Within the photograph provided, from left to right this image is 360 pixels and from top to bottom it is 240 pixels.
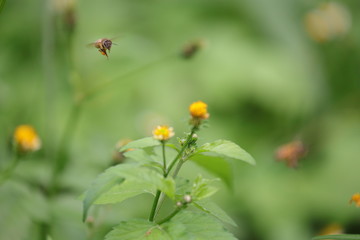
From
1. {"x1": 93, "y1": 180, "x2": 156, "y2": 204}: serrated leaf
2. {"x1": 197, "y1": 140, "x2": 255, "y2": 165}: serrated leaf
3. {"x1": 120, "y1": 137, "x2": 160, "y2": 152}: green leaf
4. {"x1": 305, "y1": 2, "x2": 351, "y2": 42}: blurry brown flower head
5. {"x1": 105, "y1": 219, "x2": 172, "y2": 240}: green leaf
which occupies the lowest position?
{"x1": 105, "y1": 219, "x2": 172, "y2": 240}: green leaf

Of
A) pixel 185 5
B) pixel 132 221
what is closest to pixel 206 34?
pixel 185 5

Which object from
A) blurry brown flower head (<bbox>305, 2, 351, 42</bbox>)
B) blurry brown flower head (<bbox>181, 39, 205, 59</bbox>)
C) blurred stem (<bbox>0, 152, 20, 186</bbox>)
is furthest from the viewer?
blurry brown flower head (<bbox>305, 2, 351, 42</bbox>)

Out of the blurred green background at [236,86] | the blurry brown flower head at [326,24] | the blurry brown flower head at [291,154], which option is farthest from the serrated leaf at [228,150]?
the blurry brown flower head at [326,24]

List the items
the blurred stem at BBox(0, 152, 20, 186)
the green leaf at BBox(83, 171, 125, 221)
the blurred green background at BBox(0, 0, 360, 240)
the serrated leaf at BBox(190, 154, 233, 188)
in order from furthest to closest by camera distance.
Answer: the blurred green background at BBox(0, 0, 360, 240)
the blurred stem at BBox(0, 152, 20, 186)
the serrated leaf at BBox(190, 154, 233, 188)
the green leaf at BBox(83, 171, 125, 221)

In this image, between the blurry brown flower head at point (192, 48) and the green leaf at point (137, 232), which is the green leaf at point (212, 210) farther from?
the blurry brown flower head at point (192, 48)

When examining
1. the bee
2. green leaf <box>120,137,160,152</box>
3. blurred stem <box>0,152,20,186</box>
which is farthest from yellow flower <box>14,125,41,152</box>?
green leaf <box>120,137,160,152</box>

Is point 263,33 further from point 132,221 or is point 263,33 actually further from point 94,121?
point 132,221

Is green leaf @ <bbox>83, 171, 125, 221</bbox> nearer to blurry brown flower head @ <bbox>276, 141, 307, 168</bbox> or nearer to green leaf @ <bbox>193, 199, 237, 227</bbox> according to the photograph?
green leaf @ <bbox>193, 199, 237, 227</bbox>
